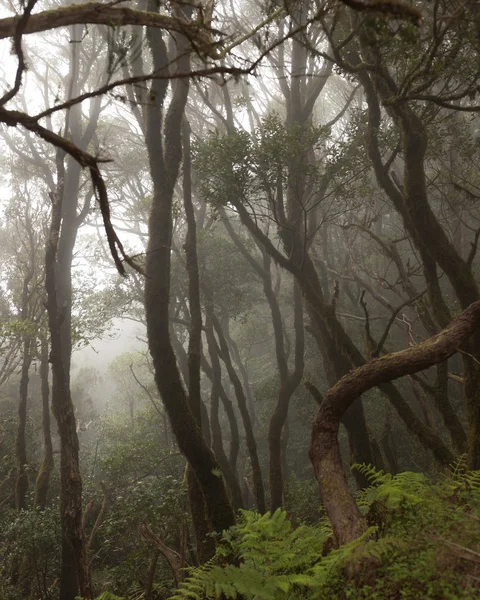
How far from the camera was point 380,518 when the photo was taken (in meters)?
2.81

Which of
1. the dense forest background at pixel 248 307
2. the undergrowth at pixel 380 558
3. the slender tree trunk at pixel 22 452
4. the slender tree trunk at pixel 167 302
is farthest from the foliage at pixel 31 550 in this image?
the undergrowth at pixel 380 558

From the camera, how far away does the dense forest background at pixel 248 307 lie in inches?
100.0

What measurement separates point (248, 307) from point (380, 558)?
16150 millimetres

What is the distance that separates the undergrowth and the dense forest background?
0.05ft

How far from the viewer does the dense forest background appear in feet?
8.33

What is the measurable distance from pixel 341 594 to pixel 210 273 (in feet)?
49.9

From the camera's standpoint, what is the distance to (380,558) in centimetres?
233

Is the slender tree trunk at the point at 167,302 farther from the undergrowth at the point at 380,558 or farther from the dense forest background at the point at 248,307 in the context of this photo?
the undergrowth at the point at 380,558

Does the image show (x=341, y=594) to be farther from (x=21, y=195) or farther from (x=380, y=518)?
(x=21, y=195)

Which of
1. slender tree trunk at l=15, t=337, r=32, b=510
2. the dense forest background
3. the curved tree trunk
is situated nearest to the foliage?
the dense forest background

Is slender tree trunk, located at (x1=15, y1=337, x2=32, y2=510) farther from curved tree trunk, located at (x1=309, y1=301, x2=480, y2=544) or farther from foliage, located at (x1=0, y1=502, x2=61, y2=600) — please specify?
curved tree trunk, located at (x1=309, y1=301, x2=480, y2=544)

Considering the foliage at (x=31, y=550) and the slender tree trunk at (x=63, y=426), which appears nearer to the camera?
the slender tree trunk at (x=63, y=426)

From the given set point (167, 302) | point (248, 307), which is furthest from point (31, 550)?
point (248, 307)

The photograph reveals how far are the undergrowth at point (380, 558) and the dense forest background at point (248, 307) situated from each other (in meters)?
0.01
